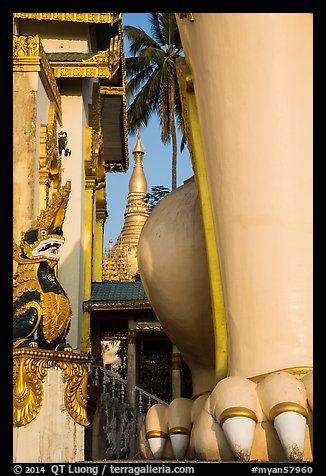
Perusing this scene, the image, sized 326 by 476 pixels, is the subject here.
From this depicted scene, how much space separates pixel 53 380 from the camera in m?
4.24

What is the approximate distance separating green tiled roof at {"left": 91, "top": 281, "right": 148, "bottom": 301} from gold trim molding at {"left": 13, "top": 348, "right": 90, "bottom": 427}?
7736mm

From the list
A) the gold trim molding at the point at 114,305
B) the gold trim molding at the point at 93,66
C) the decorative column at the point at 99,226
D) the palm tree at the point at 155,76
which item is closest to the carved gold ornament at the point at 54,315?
the gold trim molding at the point at 93,66

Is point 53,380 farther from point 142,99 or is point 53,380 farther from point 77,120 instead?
point 142,99

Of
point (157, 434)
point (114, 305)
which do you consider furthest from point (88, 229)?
point (157, 434)

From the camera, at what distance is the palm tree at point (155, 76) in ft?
64.6

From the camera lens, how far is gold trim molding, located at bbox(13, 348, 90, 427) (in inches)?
160

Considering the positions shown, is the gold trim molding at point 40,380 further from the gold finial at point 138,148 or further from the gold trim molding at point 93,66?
the gold finial at point 138,148

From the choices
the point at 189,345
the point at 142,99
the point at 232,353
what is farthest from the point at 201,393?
the point at 142,99

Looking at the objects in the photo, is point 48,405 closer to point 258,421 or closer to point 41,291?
point 41,291

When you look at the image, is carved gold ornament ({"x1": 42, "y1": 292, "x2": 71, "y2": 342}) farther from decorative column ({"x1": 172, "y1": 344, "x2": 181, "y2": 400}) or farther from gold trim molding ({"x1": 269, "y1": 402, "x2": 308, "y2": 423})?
decorative column ({"x1": 172, "y1": 344, "x2": 181, "y2": 400})

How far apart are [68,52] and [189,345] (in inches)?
353

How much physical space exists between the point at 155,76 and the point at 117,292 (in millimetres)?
8298

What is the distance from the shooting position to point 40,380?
13.7ft

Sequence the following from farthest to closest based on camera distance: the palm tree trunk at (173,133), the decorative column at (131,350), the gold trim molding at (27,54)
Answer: the palm tree trunk at (173,133) < the decorative column at (131,350) < the gold trim molding at (27,54)
